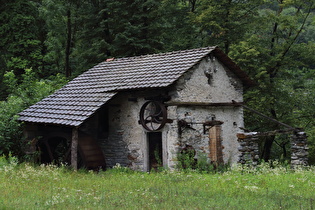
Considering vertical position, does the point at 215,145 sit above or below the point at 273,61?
below

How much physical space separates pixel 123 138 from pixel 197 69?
12.1ft

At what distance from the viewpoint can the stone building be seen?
1298 centimetres

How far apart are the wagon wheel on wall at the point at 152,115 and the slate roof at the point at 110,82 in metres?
0.80

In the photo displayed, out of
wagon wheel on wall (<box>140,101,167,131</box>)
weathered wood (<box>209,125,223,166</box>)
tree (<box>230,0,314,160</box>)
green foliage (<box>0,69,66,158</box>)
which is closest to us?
wagon wheel on wall (<box>140,101,167,131</box>)

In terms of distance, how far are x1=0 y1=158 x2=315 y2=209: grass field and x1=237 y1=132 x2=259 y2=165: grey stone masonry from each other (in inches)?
103

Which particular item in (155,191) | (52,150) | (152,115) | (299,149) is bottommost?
(155,191)

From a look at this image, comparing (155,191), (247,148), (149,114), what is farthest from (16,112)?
(155,191)

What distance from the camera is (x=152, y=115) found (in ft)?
43.4

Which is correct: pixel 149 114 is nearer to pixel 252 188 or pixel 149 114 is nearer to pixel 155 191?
pixel 155 191

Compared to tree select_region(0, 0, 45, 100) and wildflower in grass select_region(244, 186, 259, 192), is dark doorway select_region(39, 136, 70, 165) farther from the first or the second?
tree select_region(0, 0, 45, 100)

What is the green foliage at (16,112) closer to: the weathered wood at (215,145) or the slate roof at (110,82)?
the slate roof at (110,82)

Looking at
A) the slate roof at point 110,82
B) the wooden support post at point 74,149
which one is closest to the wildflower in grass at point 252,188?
the slate roof at point 110,82

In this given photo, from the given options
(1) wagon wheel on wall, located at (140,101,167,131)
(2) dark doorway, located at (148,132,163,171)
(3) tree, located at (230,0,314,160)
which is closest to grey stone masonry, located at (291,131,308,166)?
(3) tree, located at (230,0,314,160)

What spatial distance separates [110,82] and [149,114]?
225 centimetres
